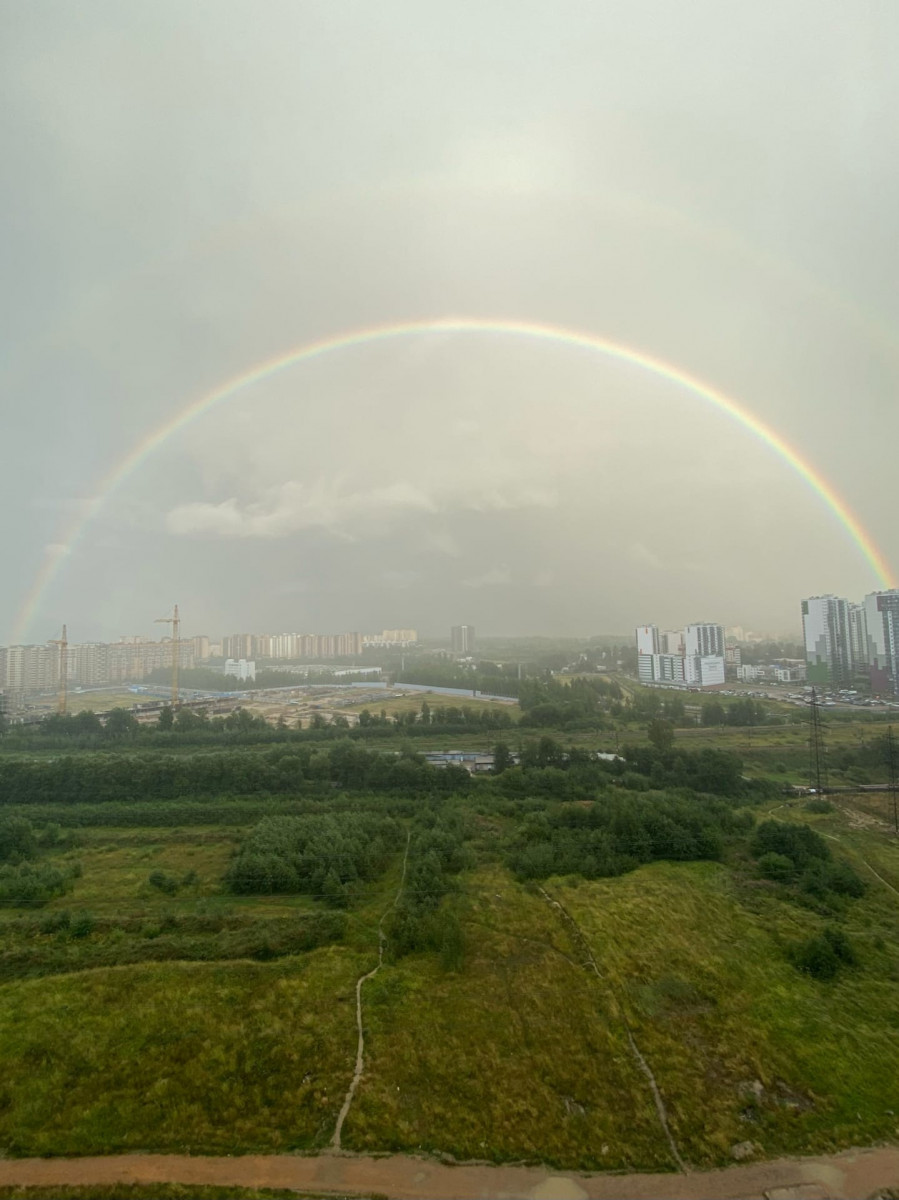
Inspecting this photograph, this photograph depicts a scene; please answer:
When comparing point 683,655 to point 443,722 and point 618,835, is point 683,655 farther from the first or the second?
point 618,835

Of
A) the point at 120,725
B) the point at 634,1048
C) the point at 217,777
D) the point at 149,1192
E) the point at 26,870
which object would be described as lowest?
the point at 634,1048

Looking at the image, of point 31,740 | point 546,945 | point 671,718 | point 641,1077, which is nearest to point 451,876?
point 546,945

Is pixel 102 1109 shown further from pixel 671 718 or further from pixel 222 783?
pixel 671 718

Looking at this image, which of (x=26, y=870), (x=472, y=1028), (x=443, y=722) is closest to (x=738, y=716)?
(x=443, y=722)


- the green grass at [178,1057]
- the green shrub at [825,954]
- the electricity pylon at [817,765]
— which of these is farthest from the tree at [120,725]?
the electricity pylon at [817,765]

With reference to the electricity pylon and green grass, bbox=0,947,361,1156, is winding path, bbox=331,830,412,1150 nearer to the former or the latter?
green grass, bbox=0,947,361,1156

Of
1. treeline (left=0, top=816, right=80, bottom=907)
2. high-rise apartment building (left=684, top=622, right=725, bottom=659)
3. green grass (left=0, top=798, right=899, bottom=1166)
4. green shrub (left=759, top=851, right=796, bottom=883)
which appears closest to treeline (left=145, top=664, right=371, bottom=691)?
high-rise apartment building (left=684, top=622, right=725, bottom=659)
